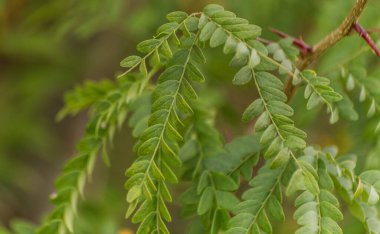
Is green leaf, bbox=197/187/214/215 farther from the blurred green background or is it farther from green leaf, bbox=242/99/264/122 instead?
the blurred green background

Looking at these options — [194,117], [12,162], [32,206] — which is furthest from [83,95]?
[32,206]

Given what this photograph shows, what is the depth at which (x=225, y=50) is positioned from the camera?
3.49 feet

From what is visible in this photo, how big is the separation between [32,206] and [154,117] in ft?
6.53

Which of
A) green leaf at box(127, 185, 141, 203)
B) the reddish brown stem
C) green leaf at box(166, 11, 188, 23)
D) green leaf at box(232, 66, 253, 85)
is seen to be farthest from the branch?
green leaf at box(127, 185, 141, 203)

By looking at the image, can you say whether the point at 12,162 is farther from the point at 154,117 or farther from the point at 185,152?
the point at 154,117

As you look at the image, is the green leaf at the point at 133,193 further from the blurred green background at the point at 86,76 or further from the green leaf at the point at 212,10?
the blurred green background at the point at 86,76

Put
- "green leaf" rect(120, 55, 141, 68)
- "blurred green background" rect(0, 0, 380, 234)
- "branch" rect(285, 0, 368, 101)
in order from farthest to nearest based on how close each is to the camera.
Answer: "blurred green background" rect(0, 0, 380, 234)
"branch" rect(285, 0, 368, 101)
"green leaf" rect(120, 55, 141, 68)

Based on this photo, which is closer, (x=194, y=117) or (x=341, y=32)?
(x=341, y=32)

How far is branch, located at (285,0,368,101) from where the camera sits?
1159mm

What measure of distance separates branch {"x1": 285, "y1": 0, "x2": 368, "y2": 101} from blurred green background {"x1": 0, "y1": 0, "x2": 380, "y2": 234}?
327 millimetres

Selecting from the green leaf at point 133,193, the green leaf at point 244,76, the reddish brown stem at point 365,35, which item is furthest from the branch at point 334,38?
the green leaf at point 133,193

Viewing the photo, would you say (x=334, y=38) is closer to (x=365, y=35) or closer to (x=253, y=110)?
(x=365, y=35)

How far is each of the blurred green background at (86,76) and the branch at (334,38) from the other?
1.07ft

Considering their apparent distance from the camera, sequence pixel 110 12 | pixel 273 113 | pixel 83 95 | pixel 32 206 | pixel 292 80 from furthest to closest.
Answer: pixel 32 206 < pixel 110 12 < pixel 83 95 < pixel 292 80 < pixel 273 113
